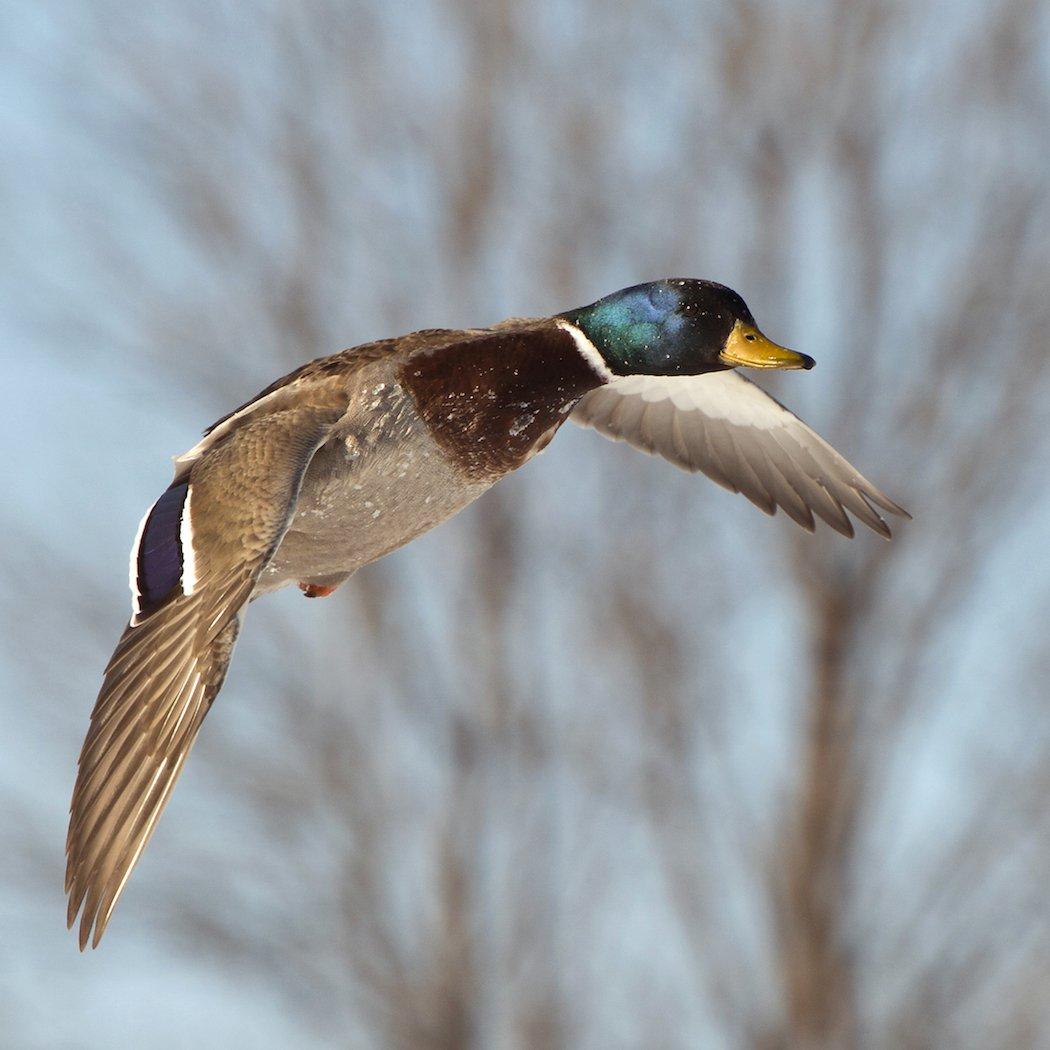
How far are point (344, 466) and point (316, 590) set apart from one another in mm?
199

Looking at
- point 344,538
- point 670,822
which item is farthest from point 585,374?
point 670,822

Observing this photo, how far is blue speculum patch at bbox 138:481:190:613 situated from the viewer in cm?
225

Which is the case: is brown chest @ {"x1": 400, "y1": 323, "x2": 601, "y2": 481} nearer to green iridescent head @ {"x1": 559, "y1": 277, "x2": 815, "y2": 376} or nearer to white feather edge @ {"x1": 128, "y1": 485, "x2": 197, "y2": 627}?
green iridescent head @ {"x1": 559, "y1": 277, "x2": 815, "y2": 376}

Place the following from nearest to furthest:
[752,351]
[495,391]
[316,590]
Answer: [752,351] < [495,391] < [316,590]

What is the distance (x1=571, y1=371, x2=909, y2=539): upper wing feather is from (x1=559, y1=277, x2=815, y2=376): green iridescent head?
685mm

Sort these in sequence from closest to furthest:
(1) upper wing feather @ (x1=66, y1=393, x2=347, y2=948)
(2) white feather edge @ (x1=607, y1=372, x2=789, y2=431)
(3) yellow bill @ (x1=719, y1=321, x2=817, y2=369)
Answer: (1) upper wing feather @ (x1=66, y1=393, x2=347, y2=948), (3) yellow bill @ (x1=719, y1=321, x2=817, y2=369), (2) white feather edge @ (x1=607, y1=372, x2=789, y2=431)

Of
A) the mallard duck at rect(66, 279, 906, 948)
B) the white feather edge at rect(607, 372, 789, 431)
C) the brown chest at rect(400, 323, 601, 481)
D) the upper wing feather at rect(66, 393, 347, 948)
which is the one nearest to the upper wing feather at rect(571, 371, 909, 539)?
the white feather edge at rect(607, 372, 789, 431)

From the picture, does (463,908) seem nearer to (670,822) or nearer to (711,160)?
(670,822)

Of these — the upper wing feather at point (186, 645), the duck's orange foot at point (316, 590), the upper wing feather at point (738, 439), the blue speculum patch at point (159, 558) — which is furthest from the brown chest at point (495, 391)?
the upper wing feather at point (738, 439)

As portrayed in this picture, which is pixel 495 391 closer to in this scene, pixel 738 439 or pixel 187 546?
pixel 187 546

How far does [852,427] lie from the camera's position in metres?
6.66

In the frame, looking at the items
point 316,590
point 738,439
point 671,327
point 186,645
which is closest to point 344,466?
point 316,590

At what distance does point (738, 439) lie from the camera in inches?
122

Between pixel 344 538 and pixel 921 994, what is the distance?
546 centimetres
